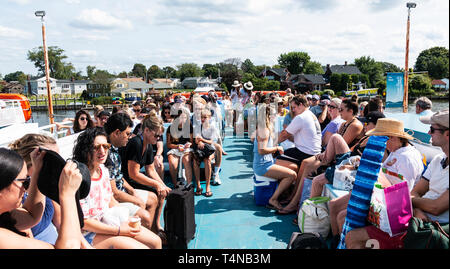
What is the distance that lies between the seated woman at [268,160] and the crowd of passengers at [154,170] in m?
0.01

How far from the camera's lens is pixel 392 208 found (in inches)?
72.8

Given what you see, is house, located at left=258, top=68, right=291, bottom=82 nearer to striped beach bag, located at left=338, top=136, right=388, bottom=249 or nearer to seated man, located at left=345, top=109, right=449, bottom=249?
seated man, located at left=345, top=109, right=449, bottom=249

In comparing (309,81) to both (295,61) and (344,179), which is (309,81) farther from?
(344,179)

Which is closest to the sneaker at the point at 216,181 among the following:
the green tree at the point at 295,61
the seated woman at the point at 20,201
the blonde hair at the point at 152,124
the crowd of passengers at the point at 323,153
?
the crowd of passengers at the point at 323,153

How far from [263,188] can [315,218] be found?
3.55ft

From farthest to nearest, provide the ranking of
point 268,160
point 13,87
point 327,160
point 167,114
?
1. point 13,87
2. point 167,114
3. point 268,160
4. point 327,160

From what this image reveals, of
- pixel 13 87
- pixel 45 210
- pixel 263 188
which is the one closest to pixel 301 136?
pixel 263 188

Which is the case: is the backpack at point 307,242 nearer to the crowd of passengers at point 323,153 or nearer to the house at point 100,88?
the crowd of passengers at point 323,153

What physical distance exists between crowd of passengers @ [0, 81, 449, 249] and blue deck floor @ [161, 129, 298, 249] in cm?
23

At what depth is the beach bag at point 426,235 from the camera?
5.26 feet

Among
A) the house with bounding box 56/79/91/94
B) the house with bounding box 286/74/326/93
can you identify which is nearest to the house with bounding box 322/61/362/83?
the house with bounding box 286/74/326/93

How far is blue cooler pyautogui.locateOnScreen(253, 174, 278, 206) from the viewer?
415 cm
